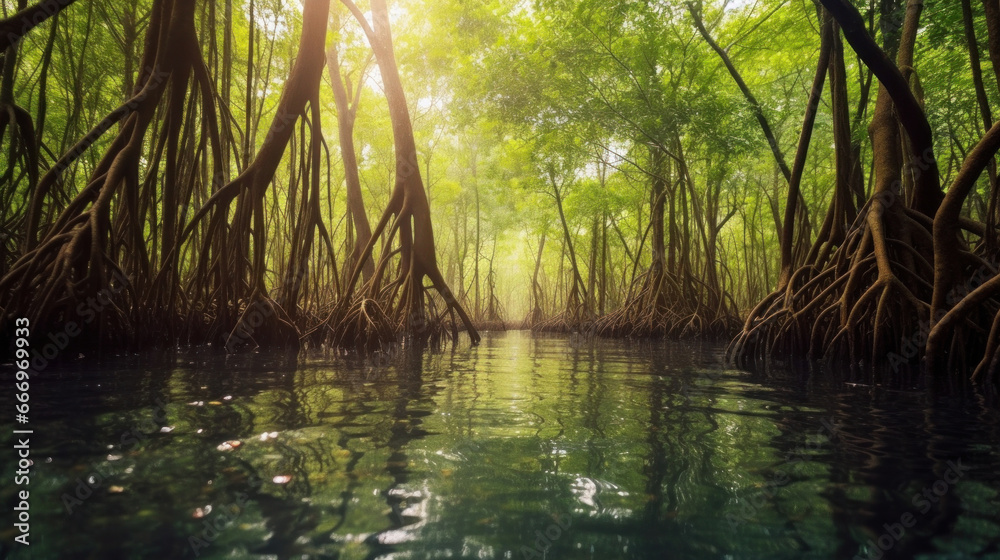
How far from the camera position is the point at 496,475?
3.93 ft

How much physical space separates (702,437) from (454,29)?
30.8 ft

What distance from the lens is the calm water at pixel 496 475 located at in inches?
33.7

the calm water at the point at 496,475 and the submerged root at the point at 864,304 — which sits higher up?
the submerged root at the point at 864,304

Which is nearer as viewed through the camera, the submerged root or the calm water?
the calm water

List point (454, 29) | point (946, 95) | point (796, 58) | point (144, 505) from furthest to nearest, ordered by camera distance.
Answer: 1. point (454, 29)
2. point (796, 58)
3. point (946, 95)
4. point (144, 505)

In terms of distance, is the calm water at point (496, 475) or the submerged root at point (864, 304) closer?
the calm water at point (496, 475)

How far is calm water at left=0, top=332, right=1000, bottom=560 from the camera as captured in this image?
2.81ft

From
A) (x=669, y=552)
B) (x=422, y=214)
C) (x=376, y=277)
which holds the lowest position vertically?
(x=669, y=552)

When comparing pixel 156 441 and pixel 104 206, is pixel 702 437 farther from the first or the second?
pixel 104 206

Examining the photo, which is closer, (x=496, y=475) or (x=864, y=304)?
(x=496, y=475)

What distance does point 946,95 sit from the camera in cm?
751

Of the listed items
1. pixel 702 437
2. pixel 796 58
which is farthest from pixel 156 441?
pixel 796 58

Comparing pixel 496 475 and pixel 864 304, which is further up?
pixel 864 304

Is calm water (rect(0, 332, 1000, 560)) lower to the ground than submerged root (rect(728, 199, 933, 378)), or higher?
lower
